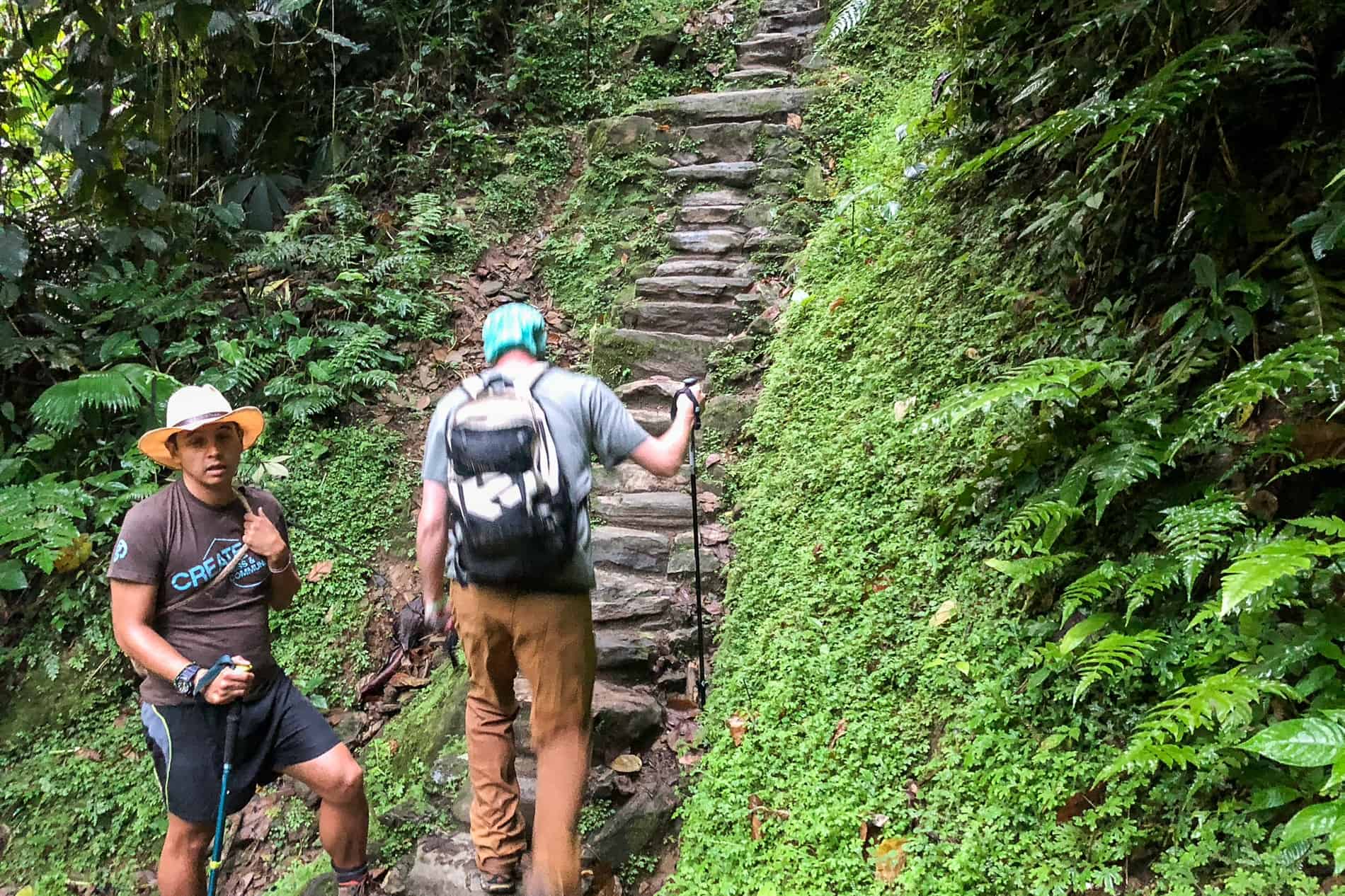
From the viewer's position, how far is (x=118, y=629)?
293 centimetres

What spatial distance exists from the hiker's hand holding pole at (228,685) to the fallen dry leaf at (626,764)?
1667mm

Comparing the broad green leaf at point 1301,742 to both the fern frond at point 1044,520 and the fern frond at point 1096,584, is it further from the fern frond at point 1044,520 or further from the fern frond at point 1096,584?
the fern frond at point 1044,520

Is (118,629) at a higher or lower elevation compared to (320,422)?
lower

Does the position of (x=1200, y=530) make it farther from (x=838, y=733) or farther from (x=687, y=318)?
(x=687, y=318)

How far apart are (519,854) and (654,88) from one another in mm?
8619

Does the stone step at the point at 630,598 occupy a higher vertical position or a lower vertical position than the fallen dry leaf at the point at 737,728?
higher

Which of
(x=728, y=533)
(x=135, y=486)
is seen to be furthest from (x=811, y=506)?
(x=135, y=486)

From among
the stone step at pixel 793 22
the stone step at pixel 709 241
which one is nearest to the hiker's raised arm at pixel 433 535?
the stone step at pixel 709 241

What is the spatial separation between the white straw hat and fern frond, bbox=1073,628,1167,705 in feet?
10.7

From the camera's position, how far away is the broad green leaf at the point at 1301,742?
163 cm

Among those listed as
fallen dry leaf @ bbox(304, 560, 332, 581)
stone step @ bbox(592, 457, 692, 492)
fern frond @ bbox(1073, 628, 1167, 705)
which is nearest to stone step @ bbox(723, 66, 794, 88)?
stone step @ bbox(592, 457, 692, 492)

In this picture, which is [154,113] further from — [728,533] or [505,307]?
[728,533]

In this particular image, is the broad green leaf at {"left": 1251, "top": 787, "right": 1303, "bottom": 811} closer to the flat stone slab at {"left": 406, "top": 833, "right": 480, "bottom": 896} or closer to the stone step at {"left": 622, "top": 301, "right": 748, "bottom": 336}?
the flat stone slab at {"left": 406, "top": 833, "right": 480, "bottom": 896}

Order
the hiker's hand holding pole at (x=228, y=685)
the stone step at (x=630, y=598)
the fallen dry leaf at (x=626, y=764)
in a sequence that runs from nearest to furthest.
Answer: the hiker's hand holding pole at (x=228, y=685) → the fallen dry leaf at (x=626, y=764) → the stone step at (x=630, y=598)
